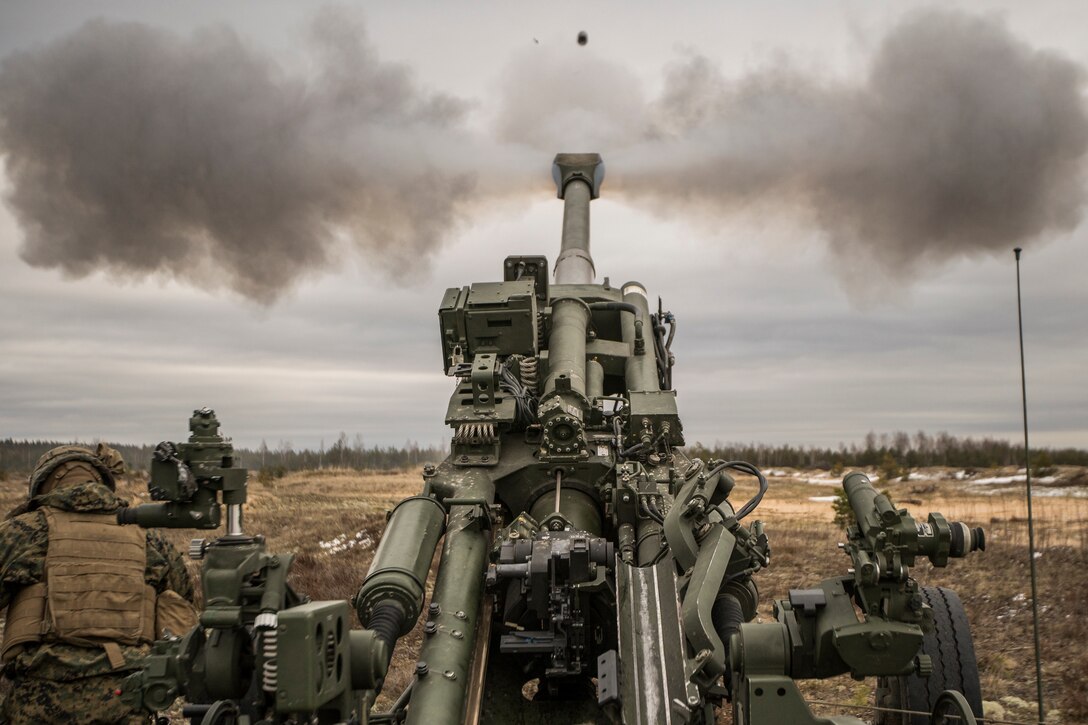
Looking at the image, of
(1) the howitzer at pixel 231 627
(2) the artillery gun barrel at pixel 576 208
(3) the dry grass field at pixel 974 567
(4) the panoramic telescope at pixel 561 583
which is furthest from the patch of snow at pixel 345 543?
(1) the howitzer at pixel 231 627

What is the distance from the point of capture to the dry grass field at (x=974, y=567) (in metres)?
7.99

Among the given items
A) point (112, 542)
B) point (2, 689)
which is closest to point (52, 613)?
point (112, 542)

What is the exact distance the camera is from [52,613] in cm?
511

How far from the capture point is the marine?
16.9ft

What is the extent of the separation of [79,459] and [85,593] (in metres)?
0.81

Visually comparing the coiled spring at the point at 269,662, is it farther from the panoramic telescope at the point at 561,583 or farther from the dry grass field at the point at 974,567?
the dry grass field at the point at 974,567

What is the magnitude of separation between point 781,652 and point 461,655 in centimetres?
196

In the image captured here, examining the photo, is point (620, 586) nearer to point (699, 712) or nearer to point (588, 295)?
point (699, 712)

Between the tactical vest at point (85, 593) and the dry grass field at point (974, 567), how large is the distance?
3.47 meters

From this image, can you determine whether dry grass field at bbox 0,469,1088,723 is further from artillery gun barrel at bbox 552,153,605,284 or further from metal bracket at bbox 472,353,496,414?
artillery gun barrel at bbox 552,153,605,284

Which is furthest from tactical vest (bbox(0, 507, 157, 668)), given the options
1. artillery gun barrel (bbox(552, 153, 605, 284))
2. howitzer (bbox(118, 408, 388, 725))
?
artillery gun barrel (bbox(552, 153, 605, 284))

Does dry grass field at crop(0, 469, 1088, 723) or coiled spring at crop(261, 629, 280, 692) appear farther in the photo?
dry grass field at crop(0, 469, 1088, 723)

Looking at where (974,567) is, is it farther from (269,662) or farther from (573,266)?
(269,662)

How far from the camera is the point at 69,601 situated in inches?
203
